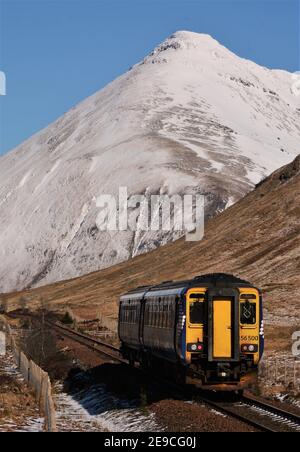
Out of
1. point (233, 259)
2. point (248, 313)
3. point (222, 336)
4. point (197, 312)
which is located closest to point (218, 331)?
point (222, 336)

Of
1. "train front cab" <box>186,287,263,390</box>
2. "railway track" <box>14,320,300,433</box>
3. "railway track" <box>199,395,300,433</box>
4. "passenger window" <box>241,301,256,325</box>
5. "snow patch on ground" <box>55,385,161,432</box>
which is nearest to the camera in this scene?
"railway track" <box>199,395,300,433</box>

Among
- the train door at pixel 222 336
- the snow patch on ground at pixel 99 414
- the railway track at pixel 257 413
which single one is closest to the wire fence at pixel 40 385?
the snow patch on ground at pixel 99 414

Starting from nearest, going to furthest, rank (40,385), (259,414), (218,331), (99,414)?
(259,414), (218,331), (99,414), (40,385)

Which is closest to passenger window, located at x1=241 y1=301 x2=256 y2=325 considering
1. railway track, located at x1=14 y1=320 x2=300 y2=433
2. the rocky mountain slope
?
railway track, located at x1=14 y1=320 x2=300 y2=433

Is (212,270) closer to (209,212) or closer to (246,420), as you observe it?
(209,212)

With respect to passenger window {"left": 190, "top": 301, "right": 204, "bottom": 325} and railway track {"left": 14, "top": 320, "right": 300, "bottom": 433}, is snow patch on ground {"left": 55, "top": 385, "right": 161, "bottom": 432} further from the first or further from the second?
passenger window {"left": 190, "top": 301, "right": 204, "bottom": 325}

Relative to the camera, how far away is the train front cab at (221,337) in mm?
24891

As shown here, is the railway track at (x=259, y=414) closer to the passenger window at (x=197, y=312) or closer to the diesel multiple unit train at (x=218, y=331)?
the diesel multiple unit train at (x=218, y=331)

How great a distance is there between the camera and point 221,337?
25.0 metres

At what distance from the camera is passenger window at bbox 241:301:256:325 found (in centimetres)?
2532

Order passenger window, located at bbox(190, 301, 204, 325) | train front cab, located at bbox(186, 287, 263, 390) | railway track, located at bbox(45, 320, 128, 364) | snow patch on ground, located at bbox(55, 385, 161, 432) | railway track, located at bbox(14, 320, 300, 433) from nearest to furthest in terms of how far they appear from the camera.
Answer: railway track, located at bbox(14, 320, 300, 433) < snow patch on ground, located at bbox(55, 385, 161, 432) < train front cab, located at bbox(186, 287, 263, 390) < passenger window, located at bbox(190, 301, 204, 325) < railway track, located at bbox(45, 320, 128, 364)

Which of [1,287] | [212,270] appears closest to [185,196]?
[1,287]

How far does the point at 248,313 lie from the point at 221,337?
1.16 m

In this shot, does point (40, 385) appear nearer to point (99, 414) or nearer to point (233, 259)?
point (99, 414)
